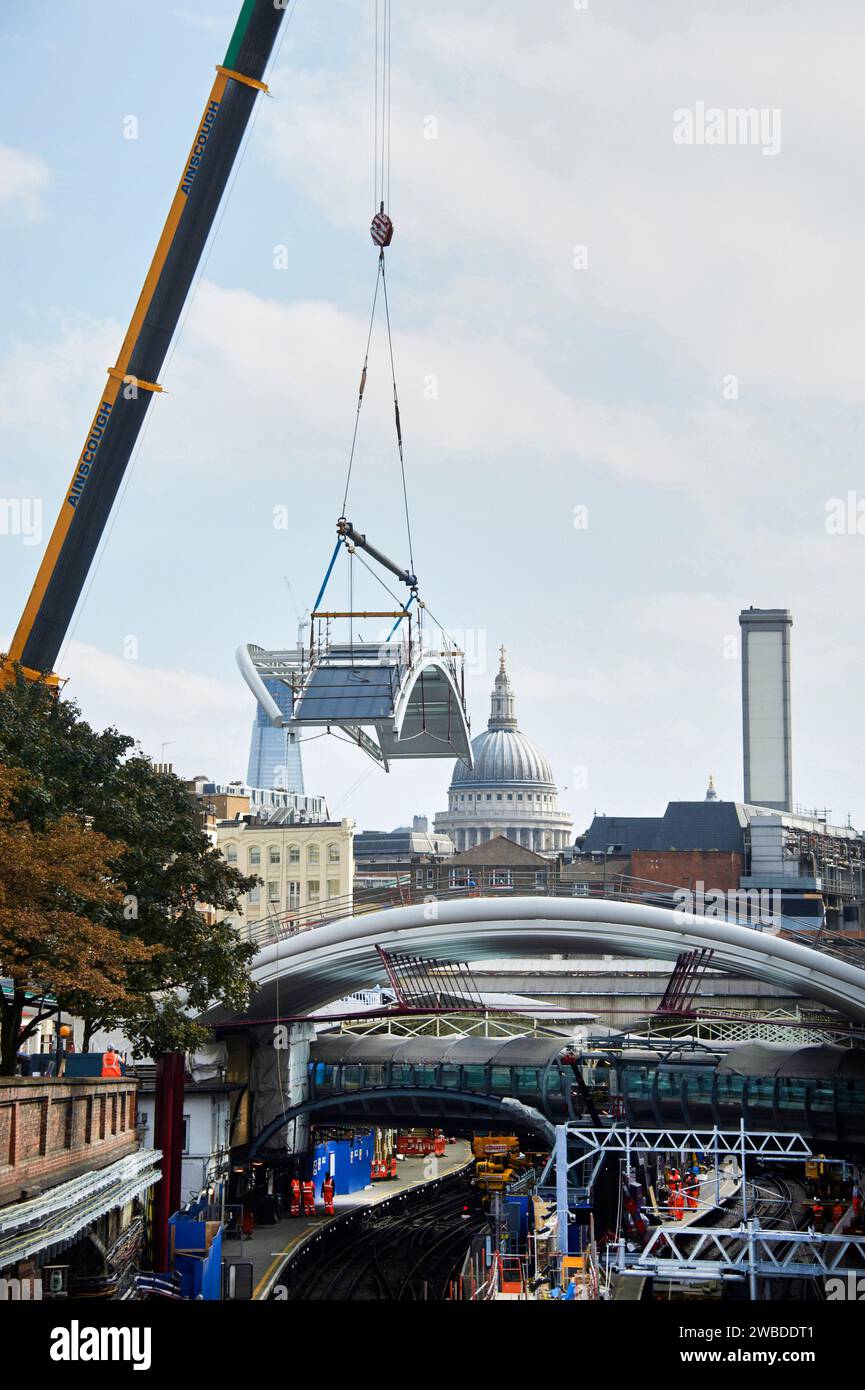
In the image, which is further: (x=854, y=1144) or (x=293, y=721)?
(x=854, y=1144)

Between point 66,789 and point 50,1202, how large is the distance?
1518 centimetres

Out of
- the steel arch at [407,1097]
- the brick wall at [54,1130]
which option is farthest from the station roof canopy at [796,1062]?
the brick wall at [54,1130]

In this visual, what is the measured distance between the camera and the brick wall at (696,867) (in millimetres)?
105250

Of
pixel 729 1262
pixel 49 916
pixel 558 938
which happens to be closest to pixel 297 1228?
pixel 558 938

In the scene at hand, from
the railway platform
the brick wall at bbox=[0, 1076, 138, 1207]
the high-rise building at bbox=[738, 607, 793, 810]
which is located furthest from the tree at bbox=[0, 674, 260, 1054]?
the high-rise building at bbox=[738, 607, 793, 810]

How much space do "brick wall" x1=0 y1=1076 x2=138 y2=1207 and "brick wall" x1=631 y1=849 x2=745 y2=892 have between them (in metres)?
77.8

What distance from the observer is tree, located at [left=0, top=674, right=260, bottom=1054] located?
105ft

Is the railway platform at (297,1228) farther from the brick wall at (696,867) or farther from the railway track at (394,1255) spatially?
the brick wall at (696,867)

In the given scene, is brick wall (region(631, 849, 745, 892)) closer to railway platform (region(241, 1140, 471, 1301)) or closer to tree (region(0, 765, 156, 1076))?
railway platform (region(241, 1140, 471, 1301))

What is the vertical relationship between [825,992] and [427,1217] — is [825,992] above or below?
above

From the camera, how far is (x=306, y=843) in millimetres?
112438

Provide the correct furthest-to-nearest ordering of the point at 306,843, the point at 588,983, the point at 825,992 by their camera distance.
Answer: the point at 306,843 < the point at 588,983 < the point at 825,992
